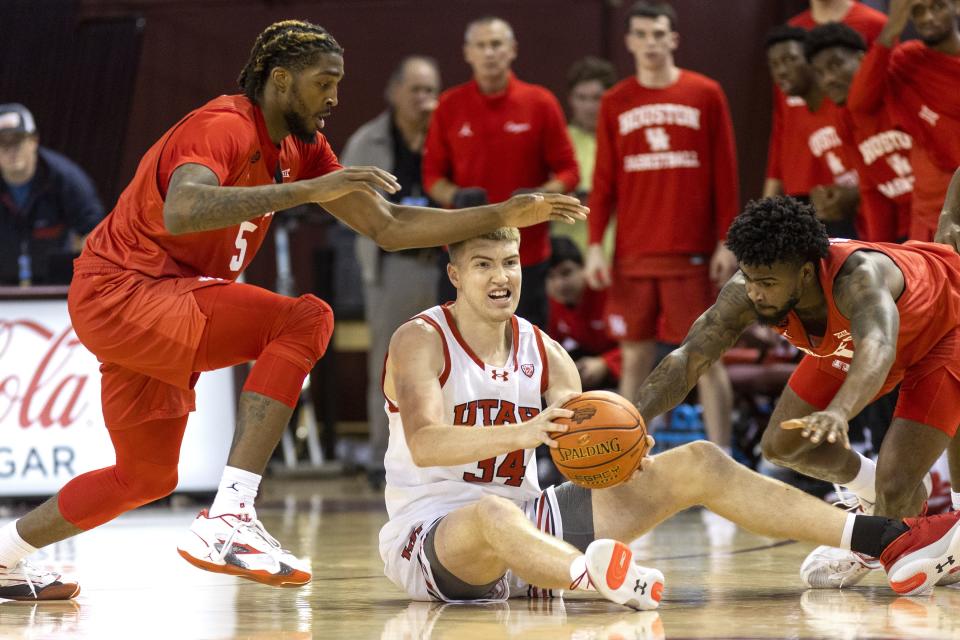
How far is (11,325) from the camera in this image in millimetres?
7887

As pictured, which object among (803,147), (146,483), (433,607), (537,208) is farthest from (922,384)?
(803,147)

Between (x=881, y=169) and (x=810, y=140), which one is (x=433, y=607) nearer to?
(x=881, y=169)

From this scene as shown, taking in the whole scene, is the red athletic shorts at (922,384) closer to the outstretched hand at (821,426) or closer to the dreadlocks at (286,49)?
the outstretched hand at (821,426)

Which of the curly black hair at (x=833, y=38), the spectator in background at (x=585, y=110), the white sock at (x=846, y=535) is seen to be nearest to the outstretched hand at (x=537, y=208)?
the white sock at (x=846, y=535)

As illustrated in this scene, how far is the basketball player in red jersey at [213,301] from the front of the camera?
13.9ft

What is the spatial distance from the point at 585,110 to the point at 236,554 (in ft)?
18.6

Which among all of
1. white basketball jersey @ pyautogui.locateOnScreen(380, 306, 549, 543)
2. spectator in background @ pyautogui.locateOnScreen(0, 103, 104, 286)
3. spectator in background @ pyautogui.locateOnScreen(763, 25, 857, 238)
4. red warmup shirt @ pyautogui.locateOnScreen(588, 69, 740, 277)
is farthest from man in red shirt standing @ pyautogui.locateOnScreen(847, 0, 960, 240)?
spectator in background @ pyautogui.locateOnScreen(0, 103, 104, 286)

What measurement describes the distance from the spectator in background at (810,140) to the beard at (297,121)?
3.46 metres

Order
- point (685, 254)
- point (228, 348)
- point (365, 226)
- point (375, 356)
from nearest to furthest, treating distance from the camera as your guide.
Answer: point (228, 348), point (365, 226), point (685, 254), point (375, 356)

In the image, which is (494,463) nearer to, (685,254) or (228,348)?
(228,348)

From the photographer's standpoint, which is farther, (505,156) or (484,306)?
(505,156)

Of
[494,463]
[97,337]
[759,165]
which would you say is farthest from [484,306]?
[759,165]

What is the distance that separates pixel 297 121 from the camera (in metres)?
4.66

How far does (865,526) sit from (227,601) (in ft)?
6.54
